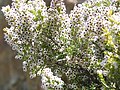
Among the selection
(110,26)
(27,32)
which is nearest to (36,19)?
(27,32)

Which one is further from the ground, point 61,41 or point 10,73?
point 10,73

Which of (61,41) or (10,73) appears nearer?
(61,41)

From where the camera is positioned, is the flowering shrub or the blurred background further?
the blurred background

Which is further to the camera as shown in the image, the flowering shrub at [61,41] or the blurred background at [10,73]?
the blurred background at [10,73]

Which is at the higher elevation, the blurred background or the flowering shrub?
the blurred background

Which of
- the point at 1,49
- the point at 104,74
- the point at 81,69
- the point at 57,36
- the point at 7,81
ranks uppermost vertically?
the point at 1,49

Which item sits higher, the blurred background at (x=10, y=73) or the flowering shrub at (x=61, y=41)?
the blurred background at (x=10, y=73)

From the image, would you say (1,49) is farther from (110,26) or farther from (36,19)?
(110,26)

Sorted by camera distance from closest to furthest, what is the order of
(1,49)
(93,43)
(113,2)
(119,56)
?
(119,56) → (93,43) → (113,2) → (1,49)
